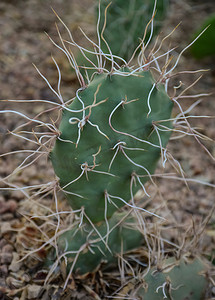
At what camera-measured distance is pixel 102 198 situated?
1.15 meters

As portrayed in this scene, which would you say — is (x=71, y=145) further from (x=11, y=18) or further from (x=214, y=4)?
(x=214, y=4)

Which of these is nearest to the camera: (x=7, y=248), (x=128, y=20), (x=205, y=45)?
(x=7, y=248)

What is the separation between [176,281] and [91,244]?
10.2 inches

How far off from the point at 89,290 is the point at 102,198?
0.29 meters

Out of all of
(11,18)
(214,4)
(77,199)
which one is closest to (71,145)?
(77,199)

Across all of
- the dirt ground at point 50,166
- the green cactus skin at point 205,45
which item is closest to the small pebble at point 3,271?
the dirt ground at point 50,166

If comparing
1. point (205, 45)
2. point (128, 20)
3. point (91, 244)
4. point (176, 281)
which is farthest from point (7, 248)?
point (205, 45)

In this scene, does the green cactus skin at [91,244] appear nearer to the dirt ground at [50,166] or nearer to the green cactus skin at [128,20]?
the dirt ground at [50,166]

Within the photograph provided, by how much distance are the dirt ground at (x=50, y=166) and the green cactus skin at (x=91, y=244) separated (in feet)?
0.13

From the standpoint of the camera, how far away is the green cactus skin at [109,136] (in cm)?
105

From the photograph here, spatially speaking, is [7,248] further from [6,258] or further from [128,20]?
[128,20]

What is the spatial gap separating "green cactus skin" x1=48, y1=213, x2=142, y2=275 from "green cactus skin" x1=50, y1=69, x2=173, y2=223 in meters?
0.13

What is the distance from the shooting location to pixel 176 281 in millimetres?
1159

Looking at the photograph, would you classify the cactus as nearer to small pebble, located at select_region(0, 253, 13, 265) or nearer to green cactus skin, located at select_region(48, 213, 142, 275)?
green cactus skin, located at select_region(48, 213, 142, 275)
